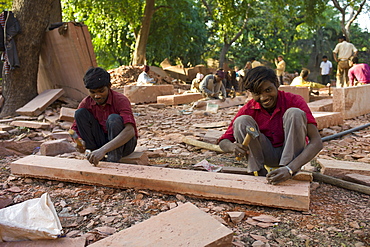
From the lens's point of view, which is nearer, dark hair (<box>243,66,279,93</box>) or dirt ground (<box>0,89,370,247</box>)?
dirt ground (<box>0,89,370,247</box>)

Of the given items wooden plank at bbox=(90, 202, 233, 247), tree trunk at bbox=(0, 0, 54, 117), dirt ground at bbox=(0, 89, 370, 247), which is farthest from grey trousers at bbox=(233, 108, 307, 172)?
tree trunk at bbox=(0, 0, 54, 117)

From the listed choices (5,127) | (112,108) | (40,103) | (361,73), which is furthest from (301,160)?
(361,73)

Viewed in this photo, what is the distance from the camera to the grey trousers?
264cm

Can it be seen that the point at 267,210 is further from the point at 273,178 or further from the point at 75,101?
the point at 75,101

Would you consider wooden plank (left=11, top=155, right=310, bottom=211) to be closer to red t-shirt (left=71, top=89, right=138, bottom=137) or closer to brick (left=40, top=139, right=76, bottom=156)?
red t-shirt (left=71, top=89, right=138, bottom=137)

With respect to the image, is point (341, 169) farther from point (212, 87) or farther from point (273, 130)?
point (212, 87)

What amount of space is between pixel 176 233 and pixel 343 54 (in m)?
11.8

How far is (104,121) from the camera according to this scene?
11.7 ft

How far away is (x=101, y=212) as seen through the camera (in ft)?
8.71

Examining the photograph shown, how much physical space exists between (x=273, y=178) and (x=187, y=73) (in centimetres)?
1529

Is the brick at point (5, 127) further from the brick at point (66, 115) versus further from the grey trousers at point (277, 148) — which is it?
the grey trousers at point (277, 148)

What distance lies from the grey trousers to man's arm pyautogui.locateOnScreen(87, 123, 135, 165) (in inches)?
43.3

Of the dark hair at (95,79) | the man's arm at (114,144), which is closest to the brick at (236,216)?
the man's arm at (114,144)

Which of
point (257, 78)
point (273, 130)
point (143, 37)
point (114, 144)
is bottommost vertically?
point (114, 144)
